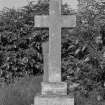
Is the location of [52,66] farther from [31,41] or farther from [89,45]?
[31,41]

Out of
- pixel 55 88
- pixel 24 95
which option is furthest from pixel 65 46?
pixel 55 88

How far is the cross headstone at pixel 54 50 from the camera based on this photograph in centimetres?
606

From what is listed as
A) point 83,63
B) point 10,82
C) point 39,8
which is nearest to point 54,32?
point 83,63

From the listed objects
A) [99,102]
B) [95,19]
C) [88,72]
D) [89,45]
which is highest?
[95,19]

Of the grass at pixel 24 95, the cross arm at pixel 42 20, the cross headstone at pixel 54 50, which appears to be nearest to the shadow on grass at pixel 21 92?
the grass at pixel 24 95

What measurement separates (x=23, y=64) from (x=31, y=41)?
643 mm

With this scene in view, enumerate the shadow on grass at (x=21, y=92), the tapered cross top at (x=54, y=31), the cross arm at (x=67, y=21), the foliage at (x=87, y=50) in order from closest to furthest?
the tapered cross top at (x=54, y=31)
the cross arm at (x=67, y=21)
the shadow on grass at (x=21, y=92)
the foliage at (x=87, y=50)

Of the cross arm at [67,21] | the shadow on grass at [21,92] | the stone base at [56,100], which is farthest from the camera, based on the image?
the shadow on grass at [21,92]

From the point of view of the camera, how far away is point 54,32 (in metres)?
6.16

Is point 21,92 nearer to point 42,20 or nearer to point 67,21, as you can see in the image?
point 42,20

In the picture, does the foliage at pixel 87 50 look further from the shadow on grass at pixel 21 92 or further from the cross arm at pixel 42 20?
the cross arm at pixel 42 20

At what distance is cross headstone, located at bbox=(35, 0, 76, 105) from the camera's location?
606 cm

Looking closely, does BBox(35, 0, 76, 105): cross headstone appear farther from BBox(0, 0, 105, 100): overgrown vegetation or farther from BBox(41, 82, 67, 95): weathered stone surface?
BBox(0, 0, 105, 100): overgrown vegetation

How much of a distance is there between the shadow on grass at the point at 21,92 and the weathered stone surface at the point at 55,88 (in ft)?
2.45
